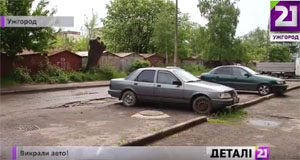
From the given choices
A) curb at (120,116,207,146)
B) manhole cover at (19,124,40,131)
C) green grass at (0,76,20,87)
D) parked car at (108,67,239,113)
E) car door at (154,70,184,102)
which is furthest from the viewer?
green grass at (0,76,20,87)

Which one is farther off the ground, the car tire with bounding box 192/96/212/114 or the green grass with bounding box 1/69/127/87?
the green grass with bounding box 1/69/127/87

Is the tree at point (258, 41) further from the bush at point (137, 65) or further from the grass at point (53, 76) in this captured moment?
the grass at point (53, 76)

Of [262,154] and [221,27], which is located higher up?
[221,27]

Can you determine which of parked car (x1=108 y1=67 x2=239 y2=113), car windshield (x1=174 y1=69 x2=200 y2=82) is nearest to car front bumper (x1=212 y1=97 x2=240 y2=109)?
parked car (x1=108 y1=67 x2=239 y2=113)

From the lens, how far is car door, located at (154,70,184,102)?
8656 mm

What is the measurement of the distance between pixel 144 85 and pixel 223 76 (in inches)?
234

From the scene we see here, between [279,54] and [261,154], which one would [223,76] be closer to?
[261,154]

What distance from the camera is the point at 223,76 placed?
13758mm

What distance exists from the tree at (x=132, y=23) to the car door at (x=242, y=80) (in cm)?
2909

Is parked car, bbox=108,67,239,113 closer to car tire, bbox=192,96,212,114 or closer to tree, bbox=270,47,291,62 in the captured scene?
car tire, bbox=192,96,212,114

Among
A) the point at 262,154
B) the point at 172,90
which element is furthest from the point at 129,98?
the point at 262,154

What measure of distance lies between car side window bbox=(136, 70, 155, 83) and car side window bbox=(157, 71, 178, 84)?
24 centimetres

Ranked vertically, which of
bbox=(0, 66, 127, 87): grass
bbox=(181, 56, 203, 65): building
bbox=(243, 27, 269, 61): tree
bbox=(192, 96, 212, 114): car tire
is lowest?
bbox=(192, 96, 212, 114): car tire

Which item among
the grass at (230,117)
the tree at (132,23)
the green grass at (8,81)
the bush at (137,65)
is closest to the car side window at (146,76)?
the grass at (230,117)
